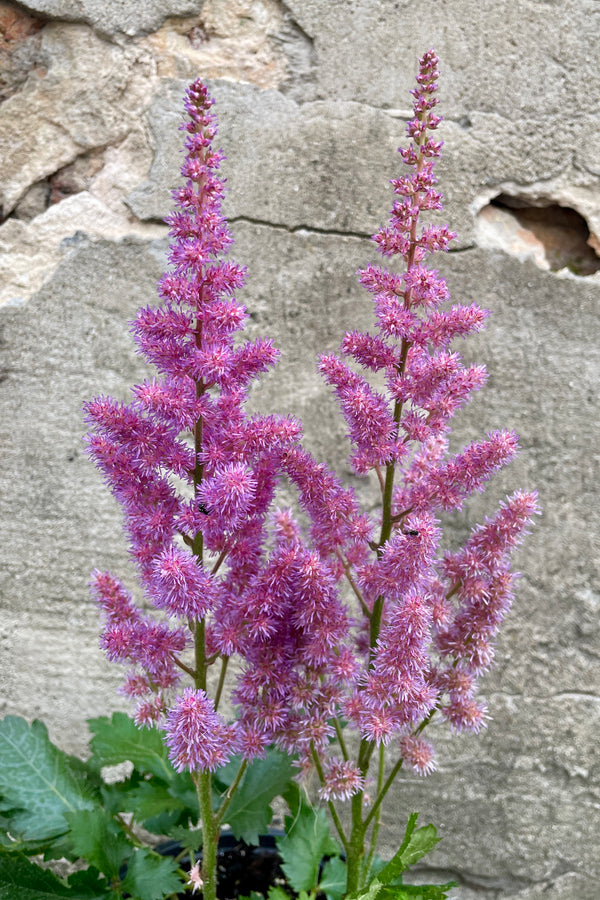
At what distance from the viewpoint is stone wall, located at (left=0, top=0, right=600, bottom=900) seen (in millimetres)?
1532

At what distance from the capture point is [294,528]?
1029 mm

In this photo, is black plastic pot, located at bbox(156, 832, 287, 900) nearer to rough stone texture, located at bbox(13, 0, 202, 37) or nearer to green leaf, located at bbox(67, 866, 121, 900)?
green leaf, located at bbox(67, 866, 121, 900)

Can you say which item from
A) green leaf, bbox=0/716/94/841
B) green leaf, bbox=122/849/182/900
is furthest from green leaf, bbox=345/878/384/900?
green leaf, bbox=0/716/94/841

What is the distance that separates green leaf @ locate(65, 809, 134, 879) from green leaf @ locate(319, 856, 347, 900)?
31 cm

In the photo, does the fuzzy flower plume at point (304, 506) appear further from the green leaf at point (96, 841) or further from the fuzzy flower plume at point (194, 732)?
the green leaf at point (96, 841)

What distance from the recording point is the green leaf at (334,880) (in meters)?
1.17

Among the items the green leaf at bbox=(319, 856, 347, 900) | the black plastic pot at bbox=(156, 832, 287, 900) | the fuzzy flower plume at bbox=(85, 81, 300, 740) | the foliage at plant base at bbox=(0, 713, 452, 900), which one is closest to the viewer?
the fuzzy flower plume at bbox=(85, 81, 300, 740)

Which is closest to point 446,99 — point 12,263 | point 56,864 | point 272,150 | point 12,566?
point 272,150

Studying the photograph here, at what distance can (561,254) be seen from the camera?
5.58 feet

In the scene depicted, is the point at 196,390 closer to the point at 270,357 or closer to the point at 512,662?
the point at 270,357

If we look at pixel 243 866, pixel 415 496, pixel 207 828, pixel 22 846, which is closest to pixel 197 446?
pixel 415 496

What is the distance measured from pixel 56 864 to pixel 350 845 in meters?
0.88

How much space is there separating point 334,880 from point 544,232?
1348 millimetres

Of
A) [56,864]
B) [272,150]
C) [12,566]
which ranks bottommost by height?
[56,864]
